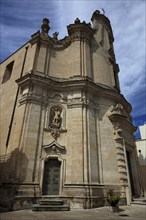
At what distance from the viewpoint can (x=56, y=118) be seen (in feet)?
43.5

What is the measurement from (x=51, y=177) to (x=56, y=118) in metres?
4.15

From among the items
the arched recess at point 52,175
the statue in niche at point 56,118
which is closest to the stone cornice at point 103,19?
the statue in niche at point 56,118

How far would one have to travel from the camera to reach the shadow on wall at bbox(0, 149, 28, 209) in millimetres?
10109

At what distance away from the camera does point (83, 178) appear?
11.1 m

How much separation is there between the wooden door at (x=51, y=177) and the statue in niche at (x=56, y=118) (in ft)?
8.17

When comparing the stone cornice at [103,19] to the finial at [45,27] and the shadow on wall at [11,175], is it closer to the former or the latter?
the finial at [45,27]

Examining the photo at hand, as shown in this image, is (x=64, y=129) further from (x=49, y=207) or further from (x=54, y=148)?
(x=49, y=207)

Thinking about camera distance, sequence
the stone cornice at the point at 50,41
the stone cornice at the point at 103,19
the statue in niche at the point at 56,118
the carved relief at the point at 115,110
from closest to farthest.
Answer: the statue in niche at the point at 56,118, the carved relief at the point at 115,110, the stone cornice at the point at 50,41, the stone cornice at the point at 103,19

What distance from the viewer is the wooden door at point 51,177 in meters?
11.2

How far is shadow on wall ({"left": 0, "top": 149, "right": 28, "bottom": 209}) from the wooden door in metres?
1.53

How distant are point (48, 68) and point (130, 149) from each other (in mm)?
10195

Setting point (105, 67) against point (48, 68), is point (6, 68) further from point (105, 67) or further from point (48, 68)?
point (105, 67)

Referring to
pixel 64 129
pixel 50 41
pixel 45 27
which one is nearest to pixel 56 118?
pixel 64 129

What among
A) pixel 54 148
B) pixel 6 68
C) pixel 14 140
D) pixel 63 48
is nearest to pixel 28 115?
pixel 14 140
